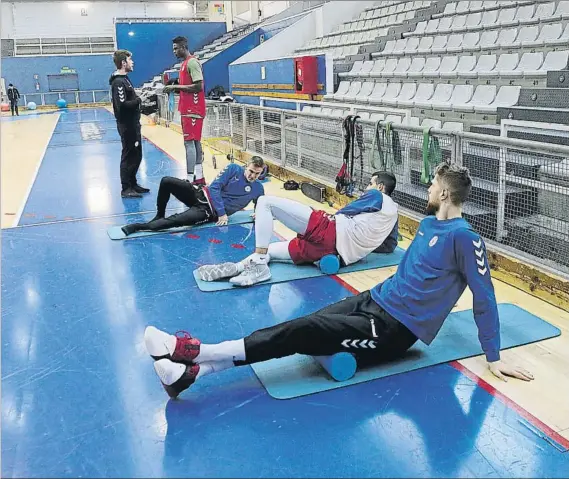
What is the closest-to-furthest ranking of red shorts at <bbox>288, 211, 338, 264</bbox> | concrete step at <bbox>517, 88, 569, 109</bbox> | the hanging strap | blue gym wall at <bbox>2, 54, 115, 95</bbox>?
red shorts at <bbox>288, 211, 338, 264</bbox> < the hanging strap < concrete step at <bbox>517, 88, 569, 109</bbox> < blue gym wall at <bbox>2, 54, 115, 95</bbox>

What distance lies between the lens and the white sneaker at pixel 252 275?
161 inches

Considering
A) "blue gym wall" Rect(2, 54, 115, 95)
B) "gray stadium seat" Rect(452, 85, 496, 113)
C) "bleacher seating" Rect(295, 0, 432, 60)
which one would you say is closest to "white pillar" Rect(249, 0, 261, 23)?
"blue gym wall" Rect(2, 54, 115, 95)

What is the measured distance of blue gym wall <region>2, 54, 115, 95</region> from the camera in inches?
1117

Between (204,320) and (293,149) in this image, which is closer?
(204,320)

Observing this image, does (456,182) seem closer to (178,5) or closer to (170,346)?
(170,346)

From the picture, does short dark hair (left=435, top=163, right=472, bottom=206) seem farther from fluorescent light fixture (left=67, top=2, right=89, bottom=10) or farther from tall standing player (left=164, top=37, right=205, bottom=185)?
fluorescent light fixture (left=67, top=2, right=89, bottom=10)

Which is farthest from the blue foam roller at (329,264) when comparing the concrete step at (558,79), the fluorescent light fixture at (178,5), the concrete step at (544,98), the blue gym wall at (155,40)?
the fluorescent light fixture at (178,5)

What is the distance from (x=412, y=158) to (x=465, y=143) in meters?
0.74

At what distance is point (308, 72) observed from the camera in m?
11.5

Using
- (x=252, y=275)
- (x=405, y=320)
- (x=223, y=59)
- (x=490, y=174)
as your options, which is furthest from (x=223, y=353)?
(x=223, y=59)

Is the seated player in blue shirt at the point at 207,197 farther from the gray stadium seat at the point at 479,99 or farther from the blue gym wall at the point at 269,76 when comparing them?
the blue gym wall at the point at 269,76

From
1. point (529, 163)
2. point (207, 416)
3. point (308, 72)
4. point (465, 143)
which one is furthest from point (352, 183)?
point (308, 72)

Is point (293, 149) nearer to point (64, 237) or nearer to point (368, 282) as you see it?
point (64, 237)

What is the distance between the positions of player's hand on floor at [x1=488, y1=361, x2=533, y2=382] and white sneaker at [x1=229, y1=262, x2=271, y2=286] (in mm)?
1775
